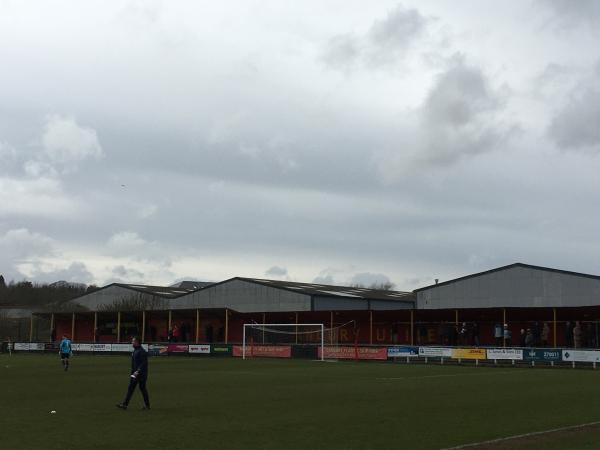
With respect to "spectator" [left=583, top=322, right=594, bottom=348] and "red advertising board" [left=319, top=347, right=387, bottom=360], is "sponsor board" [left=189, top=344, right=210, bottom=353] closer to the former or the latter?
"red advertising board" [left=319, top=347, right=387, bottom=360]

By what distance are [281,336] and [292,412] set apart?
39.8 meters

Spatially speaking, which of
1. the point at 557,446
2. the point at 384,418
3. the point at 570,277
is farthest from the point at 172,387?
the point at 570,277

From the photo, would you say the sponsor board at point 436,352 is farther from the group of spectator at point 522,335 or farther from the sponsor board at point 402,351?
the group of spectator at point 522,335

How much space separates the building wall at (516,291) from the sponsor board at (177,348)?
21.7 meters

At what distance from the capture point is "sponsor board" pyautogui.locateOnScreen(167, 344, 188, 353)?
58.8m

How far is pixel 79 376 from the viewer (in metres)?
32.5

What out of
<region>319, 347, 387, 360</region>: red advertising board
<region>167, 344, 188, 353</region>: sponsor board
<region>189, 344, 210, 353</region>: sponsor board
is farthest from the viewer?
<region>167, 344, 188, 353</region>: sponsor board

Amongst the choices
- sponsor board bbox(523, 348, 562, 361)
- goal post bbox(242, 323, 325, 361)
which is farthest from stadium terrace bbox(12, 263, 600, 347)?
sponsor board bbox(523, 348, 562, 361)

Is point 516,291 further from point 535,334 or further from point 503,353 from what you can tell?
point 503,353

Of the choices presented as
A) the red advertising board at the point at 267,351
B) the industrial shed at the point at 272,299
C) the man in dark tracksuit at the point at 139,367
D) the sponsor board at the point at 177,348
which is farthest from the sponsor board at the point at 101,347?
the man in dark tracksuit at the point at 139,367

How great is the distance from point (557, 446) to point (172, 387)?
15.8 m

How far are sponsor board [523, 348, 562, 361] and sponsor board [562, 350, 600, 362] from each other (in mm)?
406

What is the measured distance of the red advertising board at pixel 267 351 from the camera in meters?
53.4

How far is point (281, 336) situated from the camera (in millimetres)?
57969
